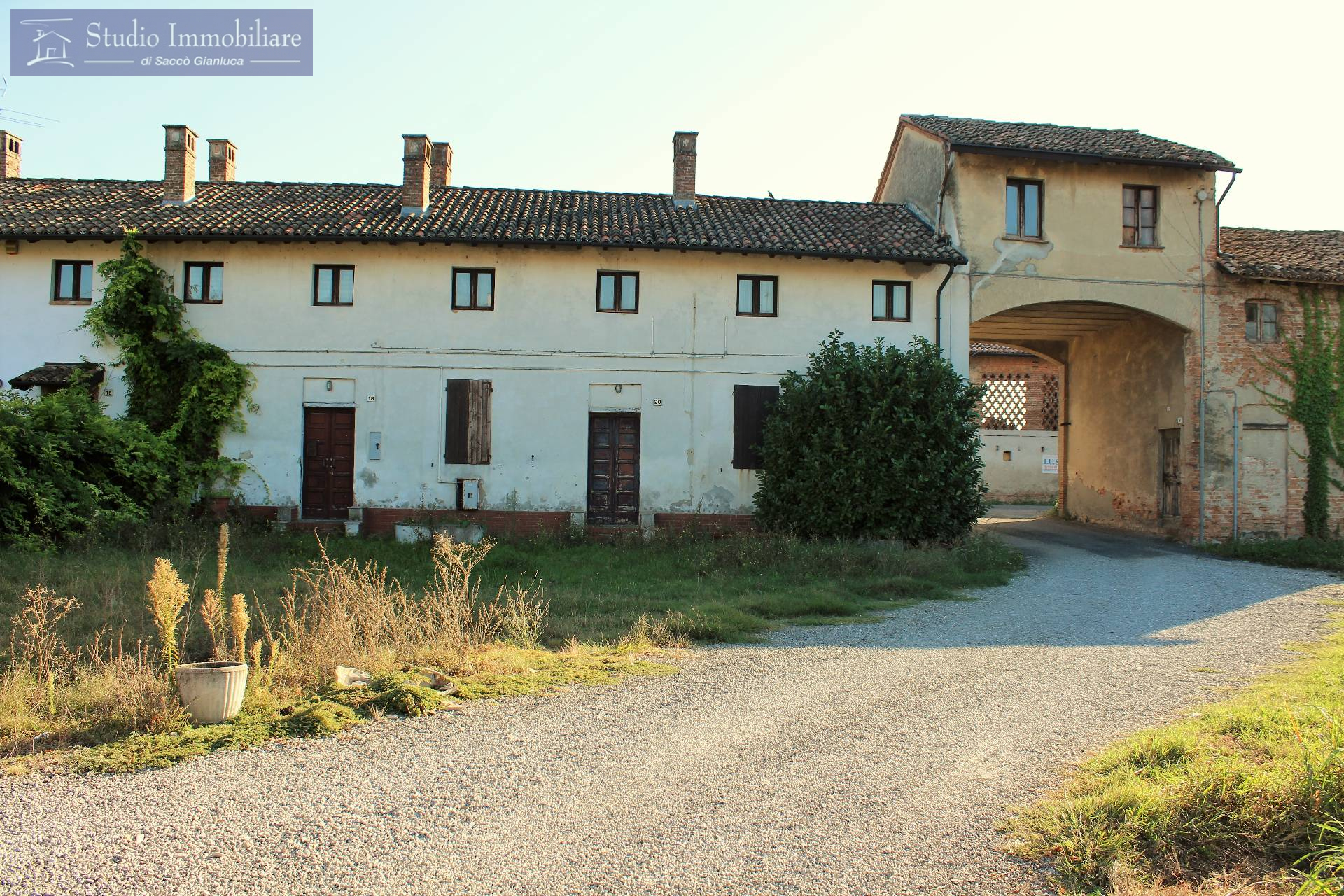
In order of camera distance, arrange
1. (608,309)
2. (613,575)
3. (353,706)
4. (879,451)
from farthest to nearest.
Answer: (608,309)
(879,451)
(613,575)
(353,706)

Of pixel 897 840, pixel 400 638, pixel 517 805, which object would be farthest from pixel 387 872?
pixel 400 638

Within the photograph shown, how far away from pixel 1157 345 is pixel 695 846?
62.2 feet

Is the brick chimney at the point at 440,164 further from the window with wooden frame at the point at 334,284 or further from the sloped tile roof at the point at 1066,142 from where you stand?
the sloped tile roof at the point at 1066,142

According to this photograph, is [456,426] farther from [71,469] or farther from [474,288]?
[71,469]

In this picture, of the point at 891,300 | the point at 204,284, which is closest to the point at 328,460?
the point at 204,284

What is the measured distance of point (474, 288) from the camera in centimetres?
1736

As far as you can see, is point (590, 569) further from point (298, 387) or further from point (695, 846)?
point (695, 846)

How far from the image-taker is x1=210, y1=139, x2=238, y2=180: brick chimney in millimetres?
20250

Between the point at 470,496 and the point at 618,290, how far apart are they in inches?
190

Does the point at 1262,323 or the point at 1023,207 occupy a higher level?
the point at 1023,207

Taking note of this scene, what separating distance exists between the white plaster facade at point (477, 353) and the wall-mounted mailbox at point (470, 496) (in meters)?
0.15

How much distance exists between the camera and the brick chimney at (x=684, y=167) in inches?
755

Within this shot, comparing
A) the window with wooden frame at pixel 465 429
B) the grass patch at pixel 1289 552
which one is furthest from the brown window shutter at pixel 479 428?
the grass patch at pixel 1289 552

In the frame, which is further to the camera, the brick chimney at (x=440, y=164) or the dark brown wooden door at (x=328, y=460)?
the brick chimney at (x=440, y=164)
